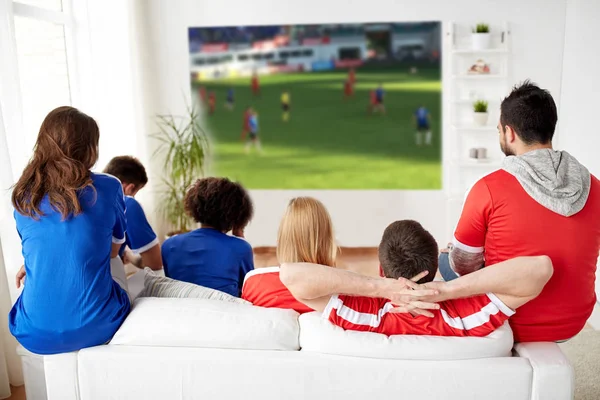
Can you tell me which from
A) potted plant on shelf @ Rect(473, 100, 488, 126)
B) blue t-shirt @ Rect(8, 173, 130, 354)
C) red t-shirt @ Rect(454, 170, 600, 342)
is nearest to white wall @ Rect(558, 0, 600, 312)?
potted plant on shelf @ Rect(473, 100, 488, 126)

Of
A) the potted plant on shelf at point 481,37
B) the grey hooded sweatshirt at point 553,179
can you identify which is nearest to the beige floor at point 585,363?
the grey hooded sweatshirt at point 553,179

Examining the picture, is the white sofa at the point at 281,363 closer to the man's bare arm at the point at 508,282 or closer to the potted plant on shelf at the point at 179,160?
the man's bare arm at the point at 508,282

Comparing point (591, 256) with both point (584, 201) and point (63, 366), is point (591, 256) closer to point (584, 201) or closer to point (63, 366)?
point (584, 201)

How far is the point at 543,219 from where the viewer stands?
204 centimetres

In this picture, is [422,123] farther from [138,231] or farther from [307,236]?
[307,236]

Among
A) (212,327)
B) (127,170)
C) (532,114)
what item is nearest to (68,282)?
(212,327)

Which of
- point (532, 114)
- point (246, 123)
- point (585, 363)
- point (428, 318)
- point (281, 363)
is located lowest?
point (585, 363)

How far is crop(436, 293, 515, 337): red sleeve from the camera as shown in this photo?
1.91m

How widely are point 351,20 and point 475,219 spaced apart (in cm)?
363

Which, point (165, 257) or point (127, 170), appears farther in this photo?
point (127, 170)

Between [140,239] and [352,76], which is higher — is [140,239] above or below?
→ below

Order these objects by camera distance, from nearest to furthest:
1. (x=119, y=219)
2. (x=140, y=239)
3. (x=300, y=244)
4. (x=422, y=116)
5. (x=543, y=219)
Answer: (x=543, y=219) → (x=300, y=244) → (x=119, y=219) → (x=140, y=239) → (x=422, y=116)

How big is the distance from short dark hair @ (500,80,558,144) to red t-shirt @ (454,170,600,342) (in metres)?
0.19

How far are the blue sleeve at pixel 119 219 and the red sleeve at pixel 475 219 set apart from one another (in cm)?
114
